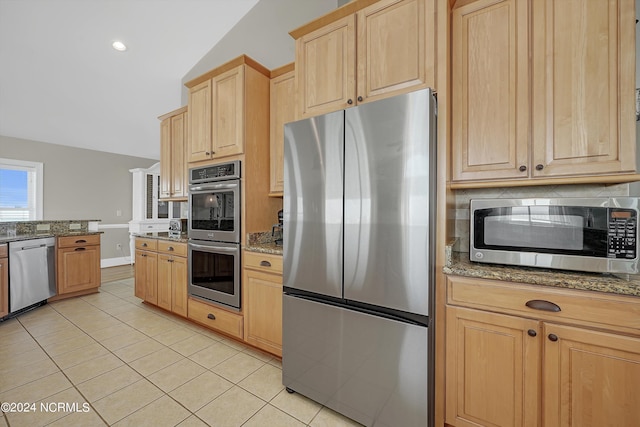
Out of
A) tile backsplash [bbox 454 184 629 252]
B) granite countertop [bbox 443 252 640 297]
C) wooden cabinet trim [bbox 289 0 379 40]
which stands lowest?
granite countertop [bbox 443 252 640 297]

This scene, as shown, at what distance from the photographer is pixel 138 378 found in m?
1.98

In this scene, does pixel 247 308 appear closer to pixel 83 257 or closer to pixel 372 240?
Result: pixel 372 240

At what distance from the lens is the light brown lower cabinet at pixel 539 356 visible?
3.67 ft

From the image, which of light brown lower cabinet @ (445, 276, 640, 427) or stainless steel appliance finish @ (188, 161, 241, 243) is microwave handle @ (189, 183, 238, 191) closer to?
stainless steel appliance finish @ (188, 161, 241, 243)

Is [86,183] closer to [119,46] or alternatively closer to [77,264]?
[77,264]

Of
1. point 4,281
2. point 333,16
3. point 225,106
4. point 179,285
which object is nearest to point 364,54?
point 333,16

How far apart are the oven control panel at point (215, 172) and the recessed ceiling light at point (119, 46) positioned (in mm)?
2295

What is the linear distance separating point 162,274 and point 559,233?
356 cm

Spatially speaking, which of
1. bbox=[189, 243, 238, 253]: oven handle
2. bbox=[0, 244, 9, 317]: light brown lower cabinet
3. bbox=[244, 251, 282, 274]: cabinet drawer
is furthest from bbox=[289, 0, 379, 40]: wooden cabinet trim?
bbox=[0, 244, 9, 317]: light brown lower cabinet

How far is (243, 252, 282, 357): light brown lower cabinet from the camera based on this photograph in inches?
83.0

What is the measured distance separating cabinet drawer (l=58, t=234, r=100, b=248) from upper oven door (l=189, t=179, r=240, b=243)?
2.35 m

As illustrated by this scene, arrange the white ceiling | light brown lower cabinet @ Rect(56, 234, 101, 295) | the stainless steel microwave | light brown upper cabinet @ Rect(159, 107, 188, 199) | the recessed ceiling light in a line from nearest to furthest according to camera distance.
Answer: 1. the stainless steel microwave
2. the white ceiling
3. light brown upper cabinet @ Rect(159, 107, 188, 199)
4. the recessed ceiling light
5. light brown lower cabinet @ Rect(56, 234, 101, 295)

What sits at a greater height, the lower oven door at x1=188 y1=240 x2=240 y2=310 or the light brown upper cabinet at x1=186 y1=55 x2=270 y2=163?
the light brown upper cabinet at x1=186 y1=55 x2=270 y2=163

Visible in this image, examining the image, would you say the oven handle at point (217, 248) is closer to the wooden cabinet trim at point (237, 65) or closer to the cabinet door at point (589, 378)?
the wooden cabinet trim at point (237, 65)
